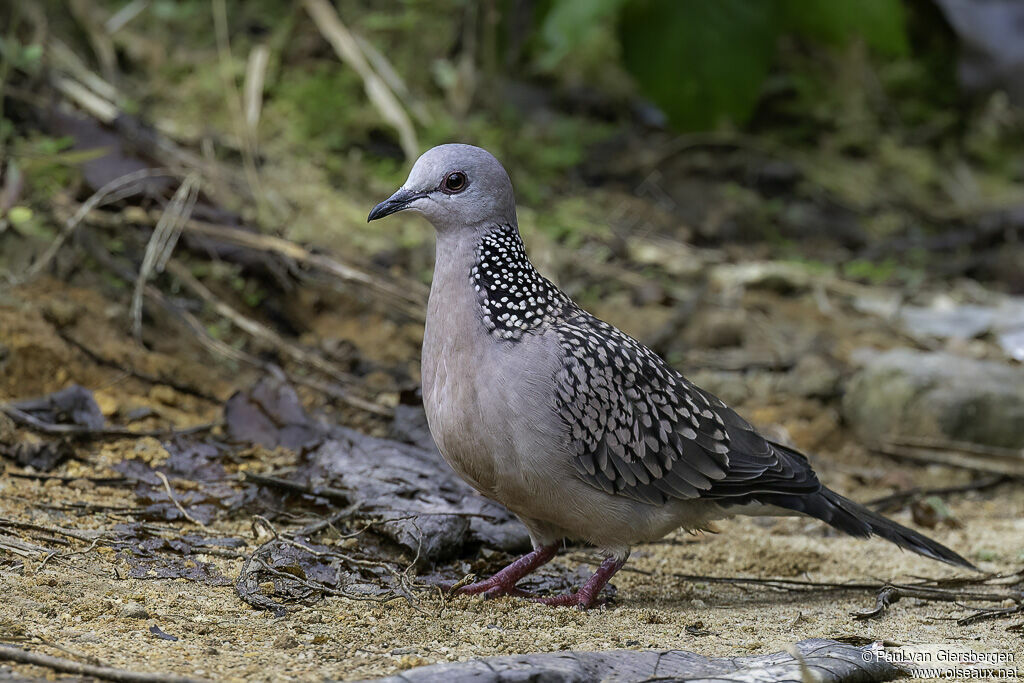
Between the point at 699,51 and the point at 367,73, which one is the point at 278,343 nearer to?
the point at 367,73

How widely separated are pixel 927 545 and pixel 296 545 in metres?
2.22

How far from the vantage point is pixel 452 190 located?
376 centimetres

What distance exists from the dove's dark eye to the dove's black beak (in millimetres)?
81

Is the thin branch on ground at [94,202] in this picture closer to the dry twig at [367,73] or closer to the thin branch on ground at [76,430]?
the thin branch on ground at [76,430]

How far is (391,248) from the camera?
6.72m

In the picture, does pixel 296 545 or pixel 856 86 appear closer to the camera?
pixel 296 545

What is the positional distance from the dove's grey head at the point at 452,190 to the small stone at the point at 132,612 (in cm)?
150

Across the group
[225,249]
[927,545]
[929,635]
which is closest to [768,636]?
[929,635]

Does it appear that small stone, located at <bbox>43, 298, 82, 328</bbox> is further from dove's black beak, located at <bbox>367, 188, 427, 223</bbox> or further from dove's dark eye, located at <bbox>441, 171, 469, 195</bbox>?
dove's dark eye, located at <bbox>441, 171, 469, 195</bbox>

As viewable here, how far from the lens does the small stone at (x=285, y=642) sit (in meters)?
2.81

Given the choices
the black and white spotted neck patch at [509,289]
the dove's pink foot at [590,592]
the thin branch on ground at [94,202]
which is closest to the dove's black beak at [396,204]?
the black and white spotted neck patch at [509,289]

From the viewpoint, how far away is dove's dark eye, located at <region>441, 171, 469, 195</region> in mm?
3746

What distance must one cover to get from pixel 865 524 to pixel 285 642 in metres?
2.15

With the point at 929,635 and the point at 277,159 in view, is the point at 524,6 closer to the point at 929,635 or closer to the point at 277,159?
the point at 277,159
